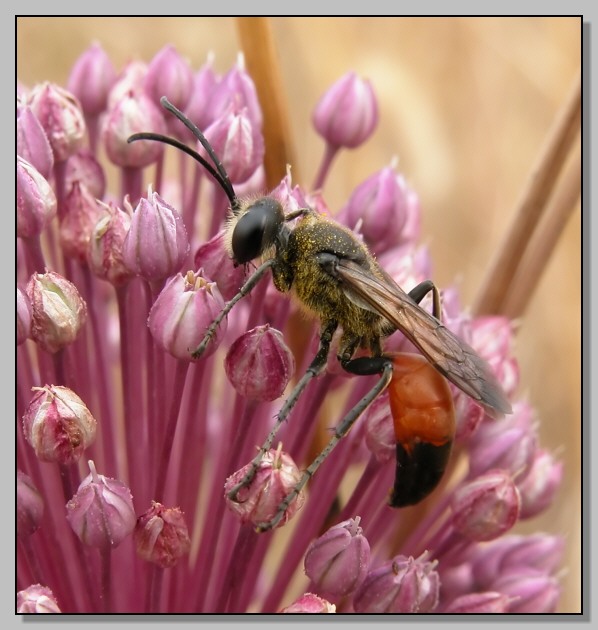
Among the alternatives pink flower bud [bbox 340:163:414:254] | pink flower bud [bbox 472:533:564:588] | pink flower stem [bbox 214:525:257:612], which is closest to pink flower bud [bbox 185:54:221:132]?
pink flower bud [bbox 340:163:414:254]

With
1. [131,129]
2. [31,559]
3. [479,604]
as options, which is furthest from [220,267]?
[479,604]

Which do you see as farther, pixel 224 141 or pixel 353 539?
pixel 224 141

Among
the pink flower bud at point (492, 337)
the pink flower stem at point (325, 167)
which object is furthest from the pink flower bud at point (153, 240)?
the pink flower bud at point (492, 337)

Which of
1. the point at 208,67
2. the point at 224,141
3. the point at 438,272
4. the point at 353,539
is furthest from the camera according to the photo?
the point at 438,272

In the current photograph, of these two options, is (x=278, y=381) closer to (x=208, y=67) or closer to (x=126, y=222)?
(x=126, y=222)

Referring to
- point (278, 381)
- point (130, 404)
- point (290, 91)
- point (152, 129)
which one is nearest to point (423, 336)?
point (278, 381)

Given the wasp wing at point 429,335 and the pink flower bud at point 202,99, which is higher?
the pink flower bud at point 202,99

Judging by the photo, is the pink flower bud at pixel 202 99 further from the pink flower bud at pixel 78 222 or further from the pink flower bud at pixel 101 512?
the pink flower bud at pixel 101 512

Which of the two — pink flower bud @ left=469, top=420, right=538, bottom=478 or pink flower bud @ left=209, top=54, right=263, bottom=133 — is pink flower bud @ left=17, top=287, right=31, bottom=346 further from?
pink flower bud @ left=469, top=420, right=538, bottom=478
